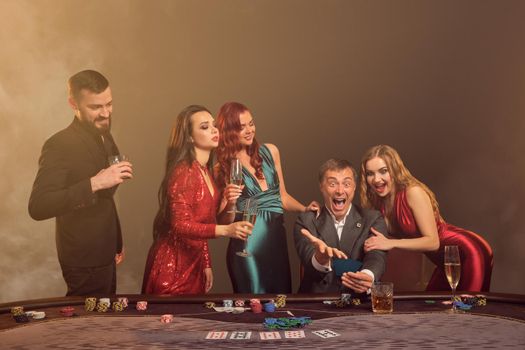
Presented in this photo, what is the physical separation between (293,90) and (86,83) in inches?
71.1

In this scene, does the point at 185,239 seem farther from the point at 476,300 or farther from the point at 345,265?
the point at 476,300

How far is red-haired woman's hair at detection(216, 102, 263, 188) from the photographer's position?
5.07 meters

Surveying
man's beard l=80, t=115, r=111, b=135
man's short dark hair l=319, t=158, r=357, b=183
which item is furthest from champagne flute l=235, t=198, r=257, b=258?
man's beard l=80, t=115, r=111, b=135

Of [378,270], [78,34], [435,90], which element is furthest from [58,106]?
[435,90]

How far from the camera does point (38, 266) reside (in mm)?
4969

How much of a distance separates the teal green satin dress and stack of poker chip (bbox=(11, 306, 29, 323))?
7.59ft

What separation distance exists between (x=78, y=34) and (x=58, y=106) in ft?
2.16

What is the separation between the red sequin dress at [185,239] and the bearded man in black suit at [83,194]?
383 millimetres

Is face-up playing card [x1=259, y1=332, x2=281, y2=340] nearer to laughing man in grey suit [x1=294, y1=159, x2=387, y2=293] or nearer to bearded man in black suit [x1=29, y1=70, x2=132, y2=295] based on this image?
laughing man in grey suit [x1=294, y1=159, x2=387, y2=293]

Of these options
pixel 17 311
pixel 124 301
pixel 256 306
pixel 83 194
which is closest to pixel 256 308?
pixel 256 306

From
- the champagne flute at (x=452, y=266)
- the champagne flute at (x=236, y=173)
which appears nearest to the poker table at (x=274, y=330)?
the champagne flute at (x=452, y=266)

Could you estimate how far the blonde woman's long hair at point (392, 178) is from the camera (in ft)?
16.9

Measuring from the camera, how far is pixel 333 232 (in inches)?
190

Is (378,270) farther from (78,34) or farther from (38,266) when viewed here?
(78,34)
